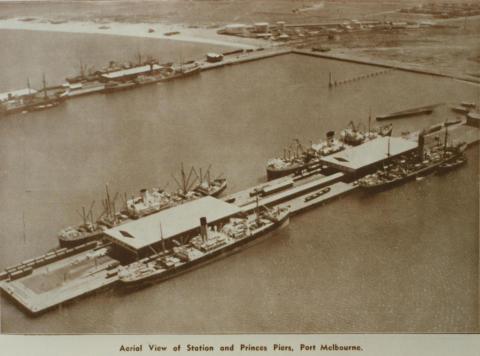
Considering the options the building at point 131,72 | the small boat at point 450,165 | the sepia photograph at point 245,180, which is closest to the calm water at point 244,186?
the sepia photograph at point 245,180

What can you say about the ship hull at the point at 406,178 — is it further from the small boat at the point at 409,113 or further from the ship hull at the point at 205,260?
the small boat at the point at 409,113

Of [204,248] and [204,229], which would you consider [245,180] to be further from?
[204,248]

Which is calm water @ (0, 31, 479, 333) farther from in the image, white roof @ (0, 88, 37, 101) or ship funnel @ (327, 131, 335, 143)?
ship funnel @ (327, 131, 335, 143)

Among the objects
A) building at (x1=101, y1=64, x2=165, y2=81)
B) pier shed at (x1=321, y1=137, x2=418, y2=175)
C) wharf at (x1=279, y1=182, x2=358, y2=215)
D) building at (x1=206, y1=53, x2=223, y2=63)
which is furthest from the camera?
building at (x1=206, y1=53, x2=223, y2=63)

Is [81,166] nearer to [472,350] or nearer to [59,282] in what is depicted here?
[59,282]

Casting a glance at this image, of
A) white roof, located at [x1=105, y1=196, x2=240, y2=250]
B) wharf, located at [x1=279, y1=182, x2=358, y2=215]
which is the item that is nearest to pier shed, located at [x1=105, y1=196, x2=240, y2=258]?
white roof, located at [x1=105, y1=196, x2=240, y2=250]
